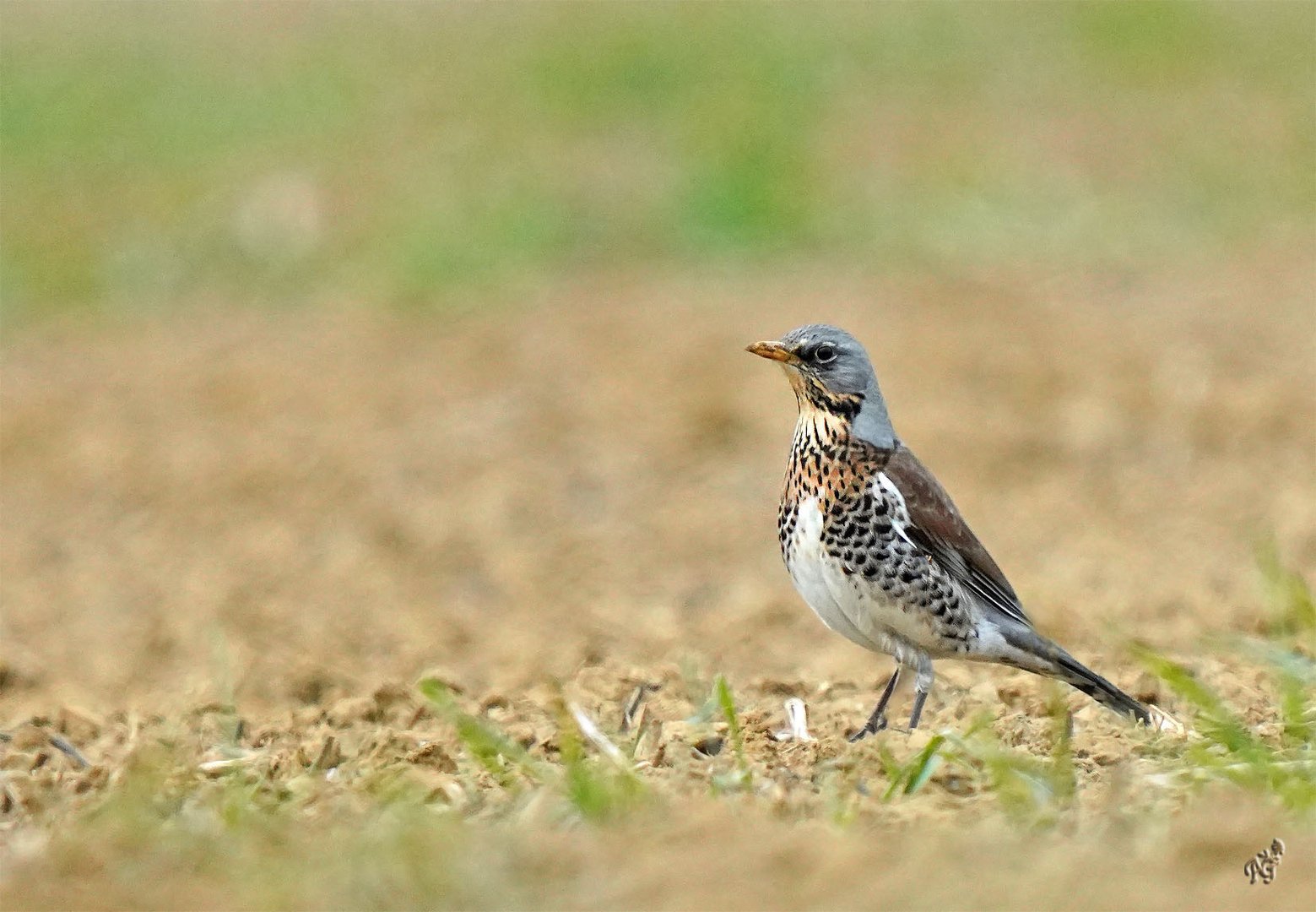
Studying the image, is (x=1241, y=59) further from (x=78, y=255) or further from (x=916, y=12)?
(x=78, y=255)

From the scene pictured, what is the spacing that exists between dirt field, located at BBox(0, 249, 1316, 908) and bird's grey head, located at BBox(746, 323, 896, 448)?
30.1 inches

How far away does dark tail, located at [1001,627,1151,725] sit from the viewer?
495 centimetres

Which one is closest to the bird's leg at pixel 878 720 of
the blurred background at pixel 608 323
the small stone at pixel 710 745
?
the small stone at pixel 710 745

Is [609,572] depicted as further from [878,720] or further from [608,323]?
[608,323]

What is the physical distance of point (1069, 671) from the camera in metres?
5.07

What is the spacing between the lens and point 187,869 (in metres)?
3.75

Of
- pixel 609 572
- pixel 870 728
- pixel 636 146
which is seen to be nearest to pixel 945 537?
pixel 870 728

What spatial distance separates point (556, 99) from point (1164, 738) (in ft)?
48.2

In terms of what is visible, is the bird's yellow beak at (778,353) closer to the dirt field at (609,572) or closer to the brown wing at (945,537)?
the brown wing at (945,537)

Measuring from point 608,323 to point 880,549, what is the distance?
687 centimetres

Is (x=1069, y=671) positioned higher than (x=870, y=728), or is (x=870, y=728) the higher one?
(x=1069, y=671)

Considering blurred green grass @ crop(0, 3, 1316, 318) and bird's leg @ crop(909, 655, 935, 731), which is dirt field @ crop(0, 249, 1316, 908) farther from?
blurred green grass @ crop(0, 3, 1316, 318)

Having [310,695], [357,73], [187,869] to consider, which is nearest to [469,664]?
[310,695]

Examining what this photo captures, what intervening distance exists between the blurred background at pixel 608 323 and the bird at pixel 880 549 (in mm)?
318
